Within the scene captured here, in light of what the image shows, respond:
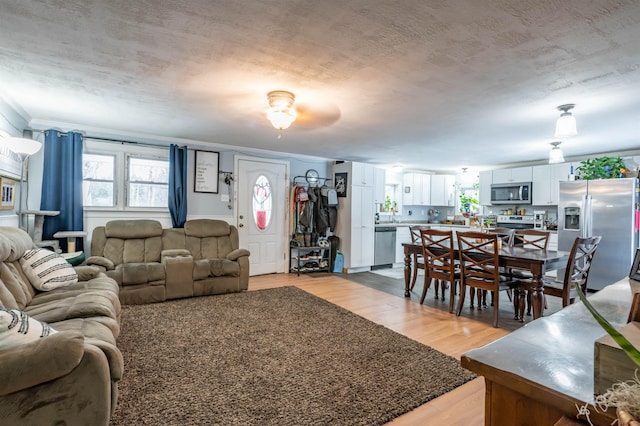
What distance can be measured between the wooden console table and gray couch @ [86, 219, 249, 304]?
3.81 meters

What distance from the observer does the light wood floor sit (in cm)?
183

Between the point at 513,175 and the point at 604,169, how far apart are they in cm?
168

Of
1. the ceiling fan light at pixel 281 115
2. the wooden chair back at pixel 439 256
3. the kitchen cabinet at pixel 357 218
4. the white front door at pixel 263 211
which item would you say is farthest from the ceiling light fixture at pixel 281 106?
the kitchen cabinet at pixel 357 218

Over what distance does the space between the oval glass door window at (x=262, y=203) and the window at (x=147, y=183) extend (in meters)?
1.42

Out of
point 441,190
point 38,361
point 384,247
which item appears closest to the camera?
point 38,361

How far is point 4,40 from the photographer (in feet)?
6.62

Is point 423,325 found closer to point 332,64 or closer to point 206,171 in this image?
point 332,64

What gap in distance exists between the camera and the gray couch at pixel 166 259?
12.3ft

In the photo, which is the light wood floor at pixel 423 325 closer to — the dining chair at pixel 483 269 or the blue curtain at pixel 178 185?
the dining chair at pixel 483 269

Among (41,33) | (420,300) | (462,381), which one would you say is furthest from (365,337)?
(41,33)

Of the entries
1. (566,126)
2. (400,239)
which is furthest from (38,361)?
(400,239)

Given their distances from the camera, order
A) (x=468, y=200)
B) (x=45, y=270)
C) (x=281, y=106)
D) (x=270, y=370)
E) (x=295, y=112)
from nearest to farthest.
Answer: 1. (x=270, y=370)
2. (x=45, y=270)
3. (x=281, y=106)
4. (x=295, y=112)
5. (x=468, y=200)

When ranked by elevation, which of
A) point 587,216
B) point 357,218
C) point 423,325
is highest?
point 587,216

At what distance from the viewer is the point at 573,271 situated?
122 inches
